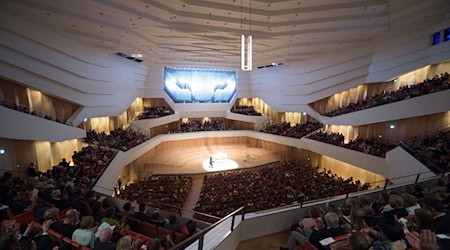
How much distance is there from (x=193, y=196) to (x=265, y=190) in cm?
398

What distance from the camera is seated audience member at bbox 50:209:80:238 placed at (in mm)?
3604

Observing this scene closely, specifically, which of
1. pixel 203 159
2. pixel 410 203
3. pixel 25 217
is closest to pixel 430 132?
pixel 410 203

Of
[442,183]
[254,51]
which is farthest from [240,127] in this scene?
[442,183]

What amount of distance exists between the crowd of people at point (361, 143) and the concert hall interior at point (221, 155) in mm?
140

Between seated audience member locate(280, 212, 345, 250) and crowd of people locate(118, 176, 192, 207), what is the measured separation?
6.92 m

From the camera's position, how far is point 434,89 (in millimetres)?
10492

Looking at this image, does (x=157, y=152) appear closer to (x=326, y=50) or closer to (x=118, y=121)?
(x=118, y=121)

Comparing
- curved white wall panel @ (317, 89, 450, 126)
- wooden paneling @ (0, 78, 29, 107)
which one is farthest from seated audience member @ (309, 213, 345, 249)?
wooden paneling @ (0, 78, 29, 107)

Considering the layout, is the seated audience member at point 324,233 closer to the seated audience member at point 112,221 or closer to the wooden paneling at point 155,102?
the seated audience member at point 112,221

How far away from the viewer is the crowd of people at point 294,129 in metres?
19.4

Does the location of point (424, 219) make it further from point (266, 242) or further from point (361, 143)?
point (361, 143)

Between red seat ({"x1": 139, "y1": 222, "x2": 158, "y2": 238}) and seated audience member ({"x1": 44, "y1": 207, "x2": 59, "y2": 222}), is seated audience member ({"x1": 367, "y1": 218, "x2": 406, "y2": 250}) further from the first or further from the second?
seated audience member ({"x1": 44, "y1": 207, "x2": 59, "y2": 222})

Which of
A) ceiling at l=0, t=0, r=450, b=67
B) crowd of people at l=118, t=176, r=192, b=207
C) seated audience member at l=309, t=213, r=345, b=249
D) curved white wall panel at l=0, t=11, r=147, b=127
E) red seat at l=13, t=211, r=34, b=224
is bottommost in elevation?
crowd of people at l=118, t=176, r=192, b=207

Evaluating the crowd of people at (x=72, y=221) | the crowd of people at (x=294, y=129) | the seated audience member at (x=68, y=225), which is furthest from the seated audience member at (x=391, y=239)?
the crowd of people at (x=294, y=129)
